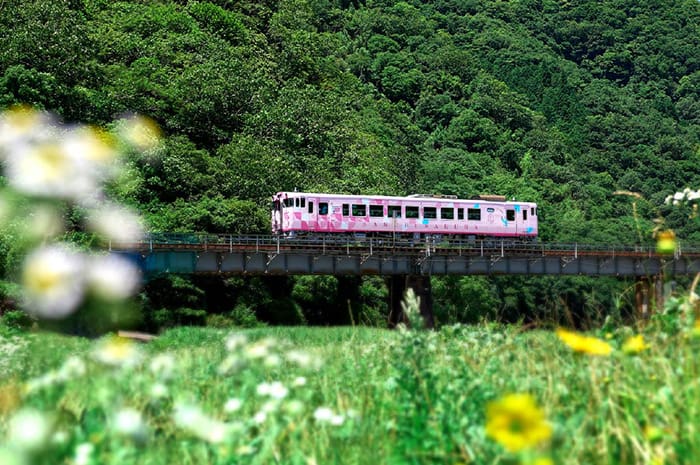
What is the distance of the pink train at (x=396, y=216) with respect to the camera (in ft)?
133

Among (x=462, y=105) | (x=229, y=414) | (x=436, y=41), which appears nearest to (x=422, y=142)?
(x=462, y=105)

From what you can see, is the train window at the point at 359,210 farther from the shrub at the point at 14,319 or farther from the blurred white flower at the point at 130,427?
the blurred white flower at the point at 130,427

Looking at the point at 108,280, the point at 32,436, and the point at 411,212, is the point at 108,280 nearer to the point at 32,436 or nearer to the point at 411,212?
the point at 32,436

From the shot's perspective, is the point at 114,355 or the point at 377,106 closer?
the point at 114,355

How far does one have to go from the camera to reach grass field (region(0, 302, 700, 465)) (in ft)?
14.6

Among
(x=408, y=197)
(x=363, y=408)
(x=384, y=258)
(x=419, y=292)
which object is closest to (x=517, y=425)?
(x=363, y=408)

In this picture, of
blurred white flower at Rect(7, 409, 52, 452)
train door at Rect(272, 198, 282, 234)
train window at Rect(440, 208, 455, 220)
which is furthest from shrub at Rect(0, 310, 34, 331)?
blurred white flower at Rect(7, 409, 52, 452)

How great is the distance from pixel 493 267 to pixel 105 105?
2149 centimetres

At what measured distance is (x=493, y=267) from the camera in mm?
42938

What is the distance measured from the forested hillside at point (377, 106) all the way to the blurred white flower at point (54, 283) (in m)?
4.64

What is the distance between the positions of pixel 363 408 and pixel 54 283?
272 centimetres

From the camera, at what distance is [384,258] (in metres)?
40.5

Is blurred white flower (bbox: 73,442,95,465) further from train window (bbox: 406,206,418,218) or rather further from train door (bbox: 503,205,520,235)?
train door (bbox: 503,205,520,235)

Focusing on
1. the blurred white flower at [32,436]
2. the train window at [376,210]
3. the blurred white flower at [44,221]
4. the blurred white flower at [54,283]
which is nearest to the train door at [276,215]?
the train window at [376,210]
